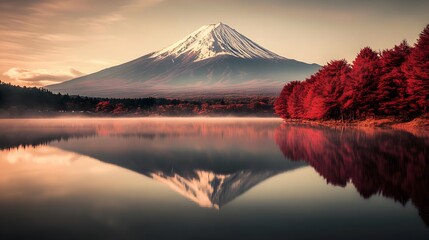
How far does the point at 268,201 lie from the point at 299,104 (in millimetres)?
78486

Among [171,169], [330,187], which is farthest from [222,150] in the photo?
[330,187]

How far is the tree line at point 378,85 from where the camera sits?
167 feet

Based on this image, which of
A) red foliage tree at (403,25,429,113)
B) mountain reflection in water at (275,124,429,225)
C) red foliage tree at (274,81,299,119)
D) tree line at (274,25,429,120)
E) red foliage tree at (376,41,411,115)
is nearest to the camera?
mountain reflection in water at (275,124,429,225)

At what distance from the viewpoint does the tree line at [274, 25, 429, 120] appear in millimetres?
50750

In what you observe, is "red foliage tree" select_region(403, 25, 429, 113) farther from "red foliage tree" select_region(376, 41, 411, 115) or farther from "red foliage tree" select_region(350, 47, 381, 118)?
"red foliage tree" select_region(350, 47, 381, 118)

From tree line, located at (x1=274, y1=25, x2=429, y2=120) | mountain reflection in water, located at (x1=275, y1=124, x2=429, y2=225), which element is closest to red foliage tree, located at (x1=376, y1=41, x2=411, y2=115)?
tree line, located at (x1=274, y1=25, x2=429, y2=120)

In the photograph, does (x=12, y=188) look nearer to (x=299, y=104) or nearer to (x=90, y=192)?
(x=90, y=192)

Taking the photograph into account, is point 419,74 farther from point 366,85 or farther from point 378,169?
point 378,169

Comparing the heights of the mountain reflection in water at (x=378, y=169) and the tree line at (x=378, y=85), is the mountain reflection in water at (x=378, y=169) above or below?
below


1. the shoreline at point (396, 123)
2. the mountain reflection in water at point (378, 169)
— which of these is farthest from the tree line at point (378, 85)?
the mountain reflection in water at point (378, 169)

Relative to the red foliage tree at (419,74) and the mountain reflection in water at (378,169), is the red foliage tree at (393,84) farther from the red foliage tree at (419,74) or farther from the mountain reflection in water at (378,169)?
the mountain reflection in water at (378,169)

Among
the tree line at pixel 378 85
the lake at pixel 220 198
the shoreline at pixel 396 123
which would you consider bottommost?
the shoreline at pixel 396 123

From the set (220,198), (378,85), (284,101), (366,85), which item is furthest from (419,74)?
(284,101)

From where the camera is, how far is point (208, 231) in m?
9.83
